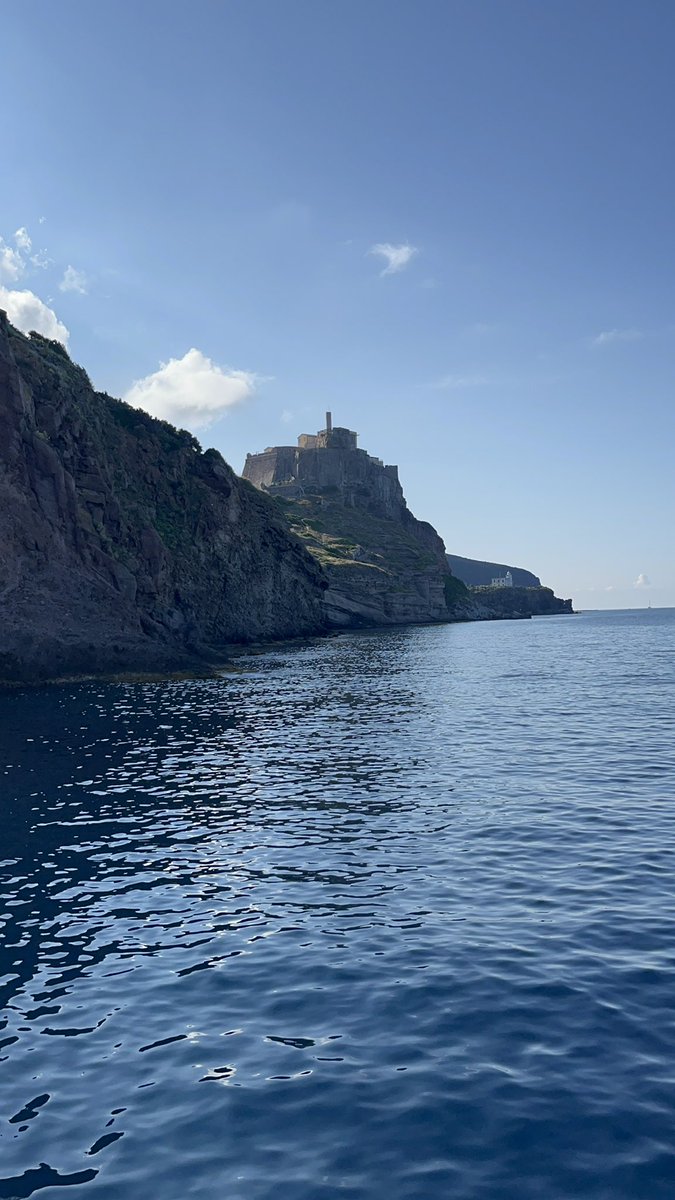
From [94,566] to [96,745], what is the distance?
3349 centimetres

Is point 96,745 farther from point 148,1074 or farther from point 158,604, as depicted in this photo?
point 158,604

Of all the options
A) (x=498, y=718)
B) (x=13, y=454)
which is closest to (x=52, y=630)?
(x=13, y=454)

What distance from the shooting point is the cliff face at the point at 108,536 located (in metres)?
60.2

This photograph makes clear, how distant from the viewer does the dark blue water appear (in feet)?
29.4

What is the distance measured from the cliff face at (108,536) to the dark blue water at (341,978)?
3203 cm

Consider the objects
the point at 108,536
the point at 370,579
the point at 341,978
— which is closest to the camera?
the point at 341,978

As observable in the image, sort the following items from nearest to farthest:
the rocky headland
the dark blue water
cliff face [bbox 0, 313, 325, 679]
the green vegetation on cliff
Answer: the dark blue water
cliff face [bbox 0, 313, 325, 679]
the rocky headland
the green vegetation on cliff

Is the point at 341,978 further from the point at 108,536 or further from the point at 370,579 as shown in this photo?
the point at 370,579

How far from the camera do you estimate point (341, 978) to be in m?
13.2

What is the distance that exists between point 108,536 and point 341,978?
214 ft

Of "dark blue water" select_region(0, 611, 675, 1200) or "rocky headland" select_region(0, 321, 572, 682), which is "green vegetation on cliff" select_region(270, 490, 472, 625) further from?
"dark blue water" select_region(0, 611, 675, 1200)

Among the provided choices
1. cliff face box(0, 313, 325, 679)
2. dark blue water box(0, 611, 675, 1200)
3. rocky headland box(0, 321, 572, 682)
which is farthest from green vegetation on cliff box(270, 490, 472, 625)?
dark blue water box(0, 611, 675, 1200)

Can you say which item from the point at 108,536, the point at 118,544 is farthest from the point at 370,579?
the point at 108,536

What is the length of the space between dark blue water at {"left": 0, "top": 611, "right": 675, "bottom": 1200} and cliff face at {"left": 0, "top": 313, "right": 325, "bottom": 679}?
32.0m
